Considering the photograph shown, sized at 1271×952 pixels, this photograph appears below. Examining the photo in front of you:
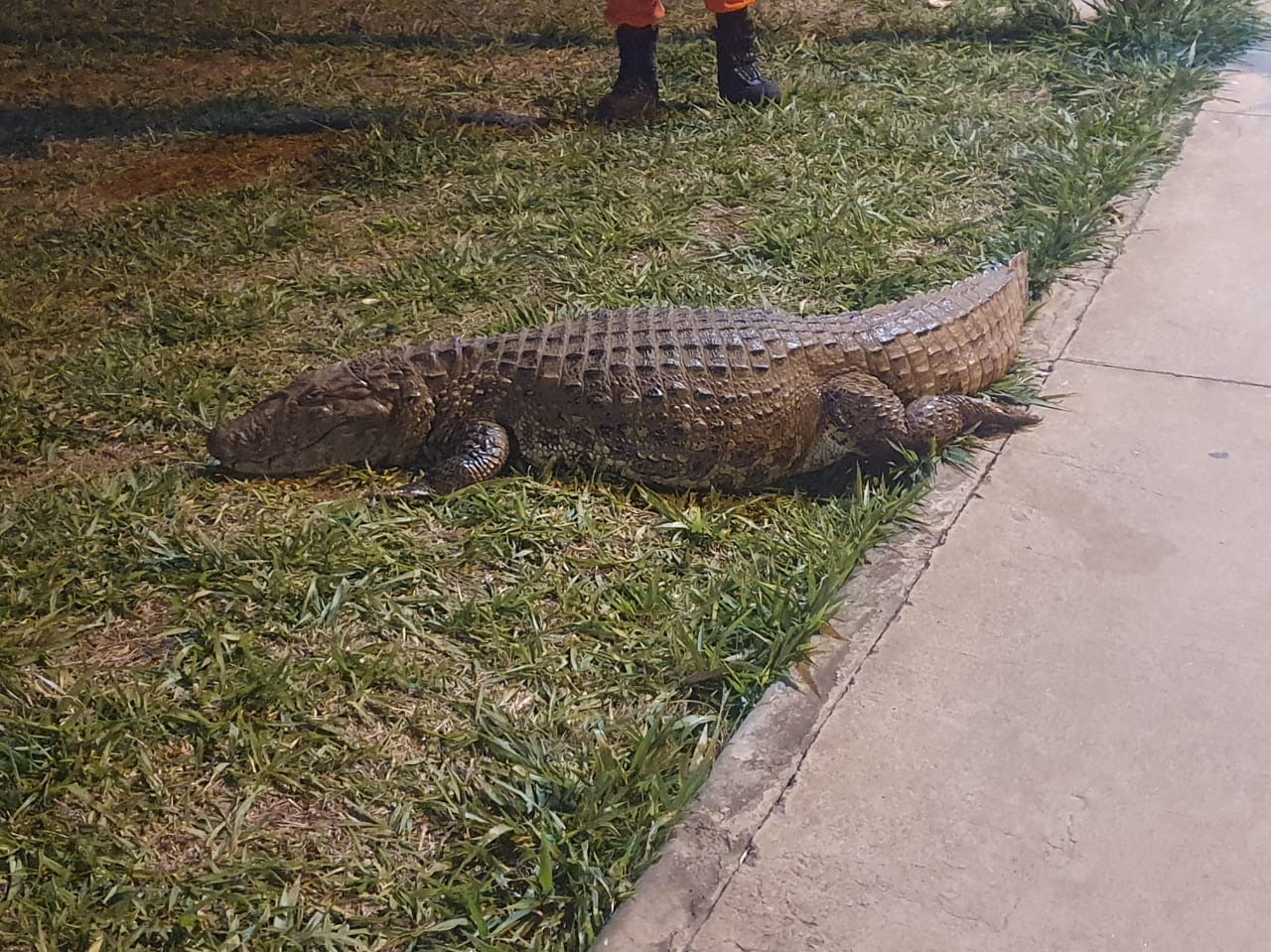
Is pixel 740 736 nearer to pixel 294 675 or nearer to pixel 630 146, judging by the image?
pixel 294 675

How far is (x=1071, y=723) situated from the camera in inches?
106

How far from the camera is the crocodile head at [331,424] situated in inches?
143

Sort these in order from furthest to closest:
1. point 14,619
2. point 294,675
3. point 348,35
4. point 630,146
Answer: point 348,35
point 630,146
point 14,619
point 294,675

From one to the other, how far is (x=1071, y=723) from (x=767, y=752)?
2.31 feet

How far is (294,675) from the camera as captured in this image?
2.87 m

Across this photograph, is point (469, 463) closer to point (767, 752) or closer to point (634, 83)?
point (767, 752)

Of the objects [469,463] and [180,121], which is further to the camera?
[180,121]

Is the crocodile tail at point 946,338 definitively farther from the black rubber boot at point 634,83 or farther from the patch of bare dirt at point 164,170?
the patch of bare dirt at point 164,170

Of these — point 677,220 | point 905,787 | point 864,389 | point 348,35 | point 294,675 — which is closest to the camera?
point 905,787

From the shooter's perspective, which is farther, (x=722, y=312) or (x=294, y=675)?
(x=722, y=312)

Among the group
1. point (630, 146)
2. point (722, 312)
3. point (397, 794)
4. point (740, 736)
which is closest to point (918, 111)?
point (630, 146)

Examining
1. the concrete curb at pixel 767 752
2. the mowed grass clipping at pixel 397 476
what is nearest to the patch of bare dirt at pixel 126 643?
the mowed grass clipping at pixel 397 476

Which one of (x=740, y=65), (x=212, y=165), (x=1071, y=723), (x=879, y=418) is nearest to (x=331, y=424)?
(x=879, y=418)

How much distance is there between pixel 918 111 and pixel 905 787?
4.66 m
